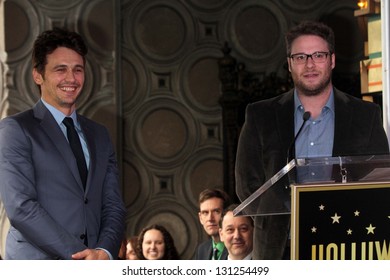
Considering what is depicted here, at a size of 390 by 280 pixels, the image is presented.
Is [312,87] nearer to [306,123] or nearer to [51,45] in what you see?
[306,123]

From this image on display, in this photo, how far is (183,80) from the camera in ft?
19.4

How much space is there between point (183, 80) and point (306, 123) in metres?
2.85

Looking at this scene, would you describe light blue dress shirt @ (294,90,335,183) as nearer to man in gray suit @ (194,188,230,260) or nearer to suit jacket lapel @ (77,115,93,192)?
suit jacket lapel @ (77,115,93,192)

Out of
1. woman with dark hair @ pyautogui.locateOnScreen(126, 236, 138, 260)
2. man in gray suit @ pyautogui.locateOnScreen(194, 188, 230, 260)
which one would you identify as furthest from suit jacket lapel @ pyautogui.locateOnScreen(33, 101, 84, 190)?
woman with dark hair @ pyautogui.locateOnScreen(126, 236, 138, 260)

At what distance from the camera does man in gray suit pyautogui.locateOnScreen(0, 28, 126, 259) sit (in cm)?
289

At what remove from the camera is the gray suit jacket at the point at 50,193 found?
9.45 ft

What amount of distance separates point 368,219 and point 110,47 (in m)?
3.32

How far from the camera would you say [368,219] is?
96.8 inches

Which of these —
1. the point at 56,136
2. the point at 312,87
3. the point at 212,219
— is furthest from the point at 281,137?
the point at 212,219

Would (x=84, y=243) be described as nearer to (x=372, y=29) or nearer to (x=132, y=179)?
(x=372, y=29)

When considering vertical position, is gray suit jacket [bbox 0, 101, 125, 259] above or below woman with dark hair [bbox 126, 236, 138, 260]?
above
